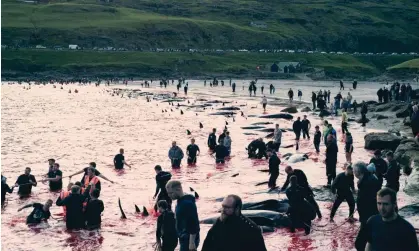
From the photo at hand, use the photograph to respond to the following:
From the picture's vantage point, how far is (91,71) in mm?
139625

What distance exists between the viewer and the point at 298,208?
51.0 feet

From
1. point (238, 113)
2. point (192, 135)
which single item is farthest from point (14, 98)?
point (192, 135)

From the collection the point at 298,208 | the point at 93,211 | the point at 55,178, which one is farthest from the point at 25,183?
the point at 298,208

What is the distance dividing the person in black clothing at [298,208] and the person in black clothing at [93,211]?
18.7 ft

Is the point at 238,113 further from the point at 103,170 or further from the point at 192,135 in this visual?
the point at 103,170

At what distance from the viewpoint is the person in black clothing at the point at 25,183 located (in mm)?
23109

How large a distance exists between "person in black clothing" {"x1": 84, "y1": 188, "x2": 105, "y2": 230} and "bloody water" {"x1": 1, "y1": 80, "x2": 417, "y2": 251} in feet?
0.99

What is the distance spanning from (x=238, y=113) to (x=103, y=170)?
30.7 metres

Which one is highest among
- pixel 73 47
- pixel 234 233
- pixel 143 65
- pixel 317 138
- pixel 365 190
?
pixel 73 47

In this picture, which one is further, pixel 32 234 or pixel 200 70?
pixel 200 70

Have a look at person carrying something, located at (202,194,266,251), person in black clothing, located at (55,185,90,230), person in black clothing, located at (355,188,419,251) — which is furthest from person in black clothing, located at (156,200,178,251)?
person in black clothing, located at (55,185,90,230)

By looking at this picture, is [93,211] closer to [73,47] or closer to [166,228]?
[166,228]

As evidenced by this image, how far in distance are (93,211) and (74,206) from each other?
66 cm

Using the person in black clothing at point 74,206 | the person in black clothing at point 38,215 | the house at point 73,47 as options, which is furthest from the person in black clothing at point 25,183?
the house at point 73,47
